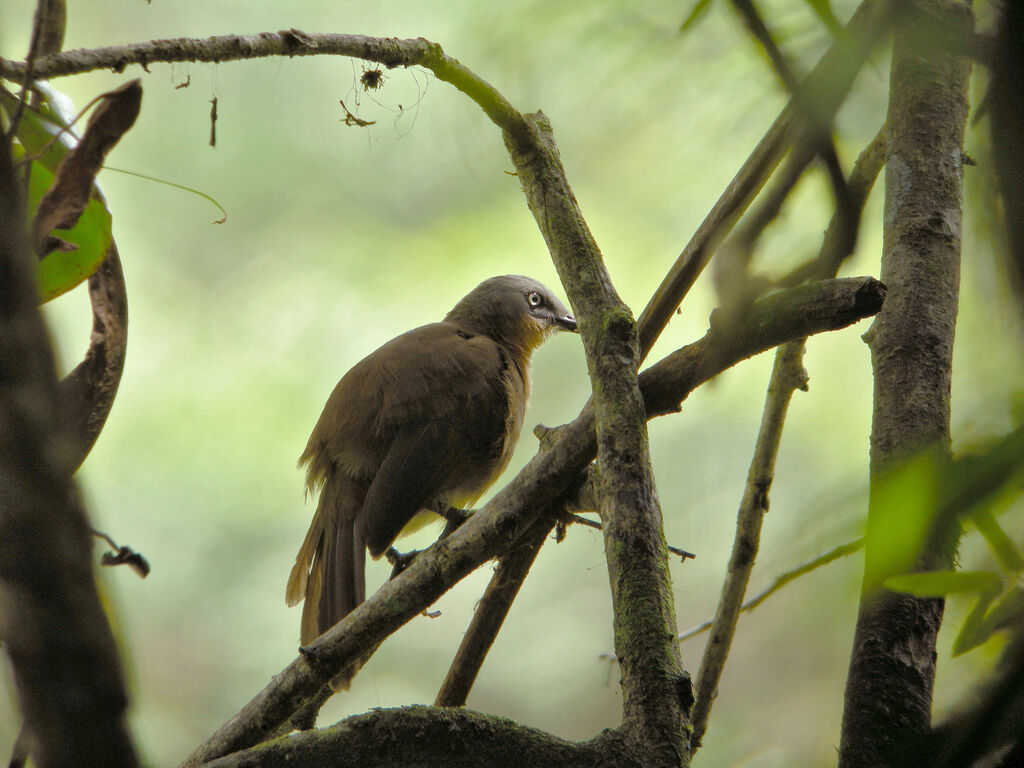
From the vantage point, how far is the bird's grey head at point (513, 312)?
451cm

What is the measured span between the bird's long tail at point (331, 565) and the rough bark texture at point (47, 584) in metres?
2.60

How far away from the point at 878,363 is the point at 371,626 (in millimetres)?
1124

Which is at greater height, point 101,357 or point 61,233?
point 101,357

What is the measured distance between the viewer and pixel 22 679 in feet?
1.51

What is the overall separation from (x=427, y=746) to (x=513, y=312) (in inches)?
137

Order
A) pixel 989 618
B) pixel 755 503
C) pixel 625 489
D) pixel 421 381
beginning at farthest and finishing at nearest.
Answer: pixel 421 381, pixel 755 503, pixel 625 489, pixel 989 618

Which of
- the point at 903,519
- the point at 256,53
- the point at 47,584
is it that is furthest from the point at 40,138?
the point at 903,519

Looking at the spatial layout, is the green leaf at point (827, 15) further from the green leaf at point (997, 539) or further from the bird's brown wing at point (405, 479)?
the bird's brown wing at point (405, 479)

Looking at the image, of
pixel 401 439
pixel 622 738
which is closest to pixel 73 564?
pixel 622 738

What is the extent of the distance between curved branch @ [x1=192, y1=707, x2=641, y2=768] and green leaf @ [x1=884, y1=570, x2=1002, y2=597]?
76cm

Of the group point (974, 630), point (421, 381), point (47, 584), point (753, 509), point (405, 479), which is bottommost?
point (974, 630)

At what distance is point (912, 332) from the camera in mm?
1519

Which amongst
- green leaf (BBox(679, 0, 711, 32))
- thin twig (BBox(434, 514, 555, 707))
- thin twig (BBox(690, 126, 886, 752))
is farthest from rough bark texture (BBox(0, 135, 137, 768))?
thin twig (BBox(690, 126, 886, 752))

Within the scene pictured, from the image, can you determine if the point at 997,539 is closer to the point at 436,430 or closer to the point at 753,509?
the point at 753,509
